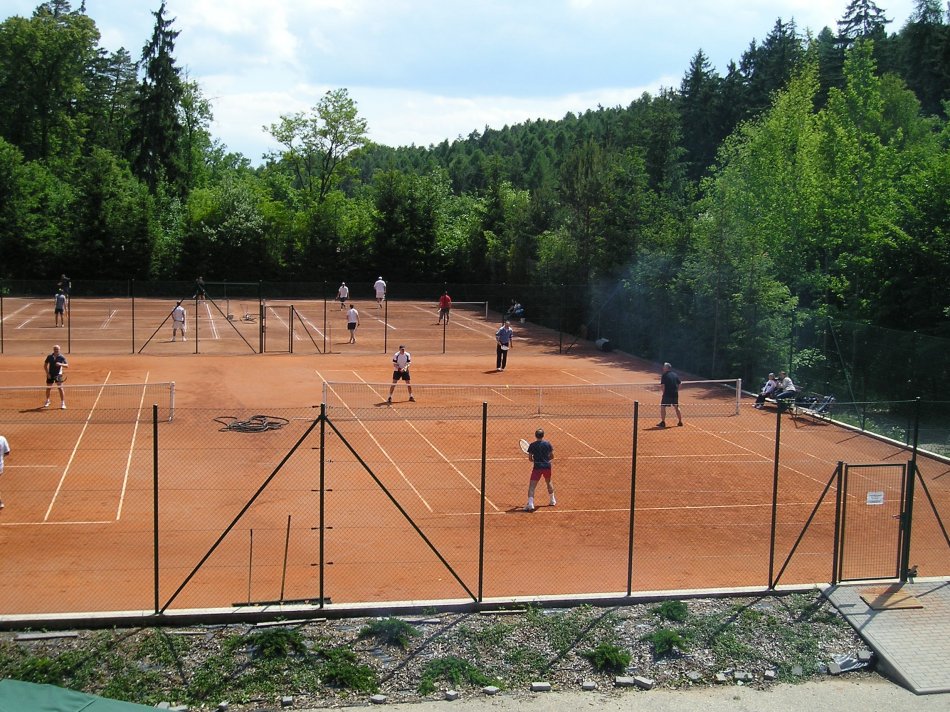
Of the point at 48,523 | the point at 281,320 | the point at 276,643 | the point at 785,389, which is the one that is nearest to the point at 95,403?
the point at 48,523

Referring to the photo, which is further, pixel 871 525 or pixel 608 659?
pixel 871 525

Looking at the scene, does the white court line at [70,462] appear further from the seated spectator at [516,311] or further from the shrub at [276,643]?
the seated spectator at [516,311]

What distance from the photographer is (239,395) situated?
29672mm

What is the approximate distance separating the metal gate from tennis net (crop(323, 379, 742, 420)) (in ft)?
19.5

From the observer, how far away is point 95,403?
2711cm

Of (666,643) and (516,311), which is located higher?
(516,311)

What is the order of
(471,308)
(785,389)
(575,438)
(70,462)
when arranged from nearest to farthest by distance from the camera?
(70,462), (575,438), (785,389), (471,308)

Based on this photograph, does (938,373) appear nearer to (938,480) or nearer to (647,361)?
(938,480)

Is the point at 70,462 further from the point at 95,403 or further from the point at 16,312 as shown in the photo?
the point at 16,312

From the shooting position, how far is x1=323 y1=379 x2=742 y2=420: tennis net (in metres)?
26.8

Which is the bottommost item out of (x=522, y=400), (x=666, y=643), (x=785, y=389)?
(x=666, y=643)

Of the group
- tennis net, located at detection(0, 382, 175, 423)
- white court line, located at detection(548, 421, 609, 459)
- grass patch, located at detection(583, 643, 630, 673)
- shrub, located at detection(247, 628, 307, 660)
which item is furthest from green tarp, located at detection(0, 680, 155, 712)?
white court line, located at detection(548, 421, 609, 459)

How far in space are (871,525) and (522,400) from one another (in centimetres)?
1376

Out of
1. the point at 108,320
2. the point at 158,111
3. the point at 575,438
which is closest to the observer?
the point at 575,438
